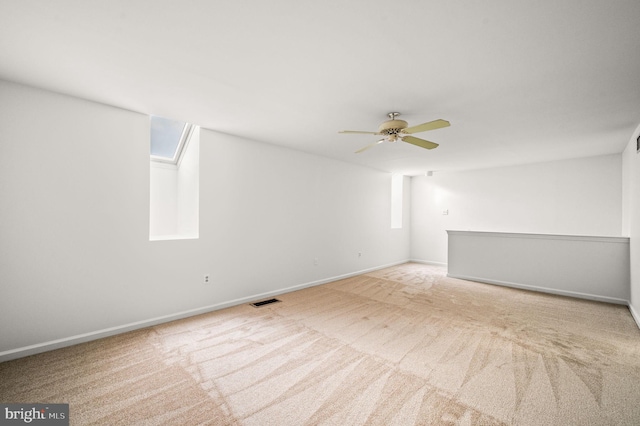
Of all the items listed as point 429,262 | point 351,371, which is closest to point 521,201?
point 429,262

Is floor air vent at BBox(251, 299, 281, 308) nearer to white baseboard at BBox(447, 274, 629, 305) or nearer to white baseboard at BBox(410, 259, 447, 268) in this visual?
white baseboard at BBox(447, 274, 629, 305)

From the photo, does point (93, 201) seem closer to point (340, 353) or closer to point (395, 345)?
point (340, 353)

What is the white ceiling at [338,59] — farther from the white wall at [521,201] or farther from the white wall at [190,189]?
the white wall at [521,201]

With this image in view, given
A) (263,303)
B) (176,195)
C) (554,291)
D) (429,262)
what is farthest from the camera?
(429,262)

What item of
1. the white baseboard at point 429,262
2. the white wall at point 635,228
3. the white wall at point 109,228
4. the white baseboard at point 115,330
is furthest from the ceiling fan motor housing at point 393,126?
the white baseboard at point 429,262

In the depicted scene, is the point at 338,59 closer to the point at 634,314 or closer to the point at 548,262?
the point at 634,314

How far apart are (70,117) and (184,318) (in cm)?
258

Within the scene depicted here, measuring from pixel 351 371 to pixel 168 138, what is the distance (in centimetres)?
389

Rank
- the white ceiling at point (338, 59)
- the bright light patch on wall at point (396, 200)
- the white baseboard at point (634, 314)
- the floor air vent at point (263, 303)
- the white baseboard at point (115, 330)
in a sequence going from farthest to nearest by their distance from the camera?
the bright light patch on wall at point (396, 200)
the floor air vent at point (263, 303)
the white baseboard at point (634, 314)
the white baseboard at point (115, 330)
the white ceiling at point (338, 59)

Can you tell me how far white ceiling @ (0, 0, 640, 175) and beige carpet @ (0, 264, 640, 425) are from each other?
250cm

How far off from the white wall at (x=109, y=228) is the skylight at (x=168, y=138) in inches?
16.5

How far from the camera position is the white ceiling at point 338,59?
1.51 m

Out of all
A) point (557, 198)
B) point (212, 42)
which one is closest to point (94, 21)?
point (212, 42)

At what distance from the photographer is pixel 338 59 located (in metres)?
1.98
